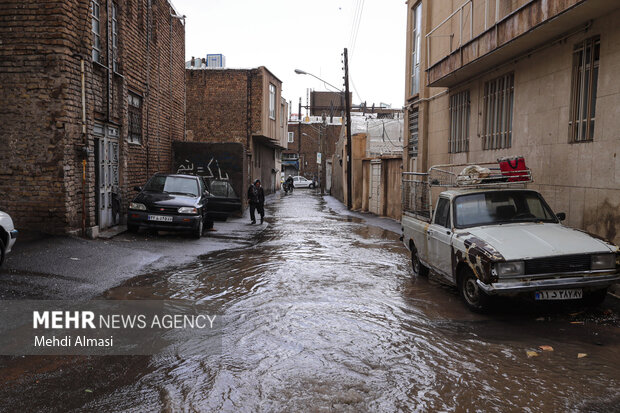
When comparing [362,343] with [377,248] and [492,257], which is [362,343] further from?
[377,248]

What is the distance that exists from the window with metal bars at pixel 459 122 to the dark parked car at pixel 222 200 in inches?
323

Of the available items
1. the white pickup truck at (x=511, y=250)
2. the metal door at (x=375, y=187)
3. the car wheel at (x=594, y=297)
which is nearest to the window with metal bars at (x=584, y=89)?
the white pickup truck at (x=511, y=250)

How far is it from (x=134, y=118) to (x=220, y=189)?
479 cm

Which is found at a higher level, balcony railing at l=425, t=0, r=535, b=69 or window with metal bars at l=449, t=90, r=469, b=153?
balcony railing at l=425, t=0, r=535, b=69

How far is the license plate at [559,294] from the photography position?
5.93 meters

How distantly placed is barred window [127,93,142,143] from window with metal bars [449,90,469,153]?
A: 9587mm

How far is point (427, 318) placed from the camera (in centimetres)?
636

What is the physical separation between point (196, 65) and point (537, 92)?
29186 mm

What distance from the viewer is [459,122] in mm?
15023

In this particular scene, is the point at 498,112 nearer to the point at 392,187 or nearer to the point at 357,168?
the point at 392,187

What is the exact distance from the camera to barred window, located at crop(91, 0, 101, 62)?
495 inches

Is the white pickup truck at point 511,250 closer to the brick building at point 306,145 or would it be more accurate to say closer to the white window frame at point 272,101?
the white window frame at point 272,101

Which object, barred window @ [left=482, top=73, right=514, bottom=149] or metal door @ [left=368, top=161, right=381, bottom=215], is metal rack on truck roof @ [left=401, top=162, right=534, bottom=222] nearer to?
barred window @ [left=482, top=73, right=514, bottom=149]

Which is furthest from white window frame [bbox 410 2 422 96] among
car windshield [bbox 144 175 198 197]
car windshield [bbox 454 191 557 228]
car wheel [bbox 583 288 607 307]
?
car wheel [bbox 583 288 607 307]
